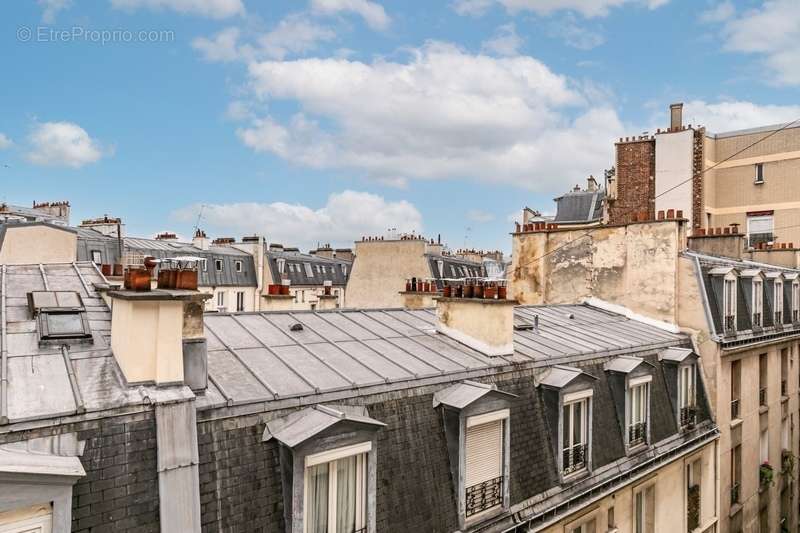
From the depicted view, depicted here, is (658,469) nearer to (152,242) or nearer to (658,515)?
(658,515)

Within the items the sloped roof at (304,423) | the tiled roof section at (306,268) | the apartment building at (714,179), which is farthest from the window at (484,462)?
the tiled roof section at (306,268)

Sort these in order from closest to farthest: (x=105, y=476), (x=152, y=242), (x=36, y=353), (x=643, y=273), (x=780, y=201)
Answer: (x=105, y=476) → (x=36, y=353) → (x=643, y=273) → (x=780, y=201) → (x=152, y=242)

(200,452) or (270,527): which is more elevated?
(200,452)

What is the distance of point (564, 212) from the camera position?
28.7 metres

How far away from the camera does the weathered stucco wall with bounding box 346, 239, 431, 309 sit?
94.2 ft

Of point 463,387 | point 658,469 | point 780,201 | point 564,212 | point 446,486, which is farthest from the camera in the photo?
point 564,212

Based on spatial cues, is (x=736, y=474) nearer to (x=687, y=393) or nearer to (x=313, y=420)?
(x=687, y=393)

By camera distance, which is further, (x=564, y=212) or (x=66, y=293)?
(x=564, y=212)

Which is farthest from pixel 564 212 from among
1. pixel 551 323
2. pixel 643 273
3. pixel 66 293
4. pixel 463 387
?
pixel 66 293

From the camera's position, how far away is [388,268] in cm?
2959

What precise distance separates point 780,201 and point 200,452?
27730 millimetres

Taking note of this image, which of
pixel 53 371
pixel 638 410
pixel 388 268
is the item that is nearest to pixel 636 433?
pixel 638 410

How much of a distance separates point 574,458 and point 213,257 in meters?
29.0

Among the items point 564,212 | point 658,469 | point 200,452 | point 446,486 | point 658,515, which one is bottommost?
point 658,515
